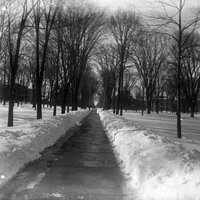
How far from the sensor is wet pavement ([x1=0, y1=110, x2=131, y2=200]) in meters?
5.01

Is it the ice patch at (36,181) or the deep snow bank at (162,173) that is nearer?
the deep snow bank at (162,173)

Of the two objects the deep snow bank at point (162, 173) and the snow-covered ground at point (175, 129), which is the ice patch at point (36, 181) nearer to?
the deep snow bank at point (162, 173)

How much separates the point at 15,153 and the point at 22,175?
38.7 inches

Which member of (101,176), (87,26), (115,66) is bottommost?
(101,176)

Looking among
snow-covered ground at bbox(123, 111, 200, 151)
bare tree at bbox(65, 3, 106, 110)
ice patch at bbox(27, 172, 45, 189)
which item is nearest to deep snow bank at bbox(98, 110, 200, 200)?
ice patch at bbox(27, 172, 45, 189)

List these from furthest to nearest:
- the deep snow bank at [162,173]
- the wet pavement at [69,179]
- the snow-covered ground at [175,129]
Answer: the snow-covered ground at [175,129]
the wet pavement at [69,179]
the deep snow bank at [162,173]

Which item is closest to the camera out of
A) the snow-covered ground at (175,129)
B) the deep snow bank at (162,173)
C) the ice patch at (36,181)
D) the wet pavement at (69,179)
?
the deep snow bank at (162,173)

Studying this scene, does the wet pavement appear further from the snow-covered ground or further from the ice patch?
the snow-covered ground

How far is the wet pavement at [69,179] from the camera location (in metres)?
5.01

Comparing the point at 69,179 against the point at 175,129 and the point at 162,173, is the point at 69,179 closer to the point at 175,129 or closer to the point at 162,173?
the point at 162,173

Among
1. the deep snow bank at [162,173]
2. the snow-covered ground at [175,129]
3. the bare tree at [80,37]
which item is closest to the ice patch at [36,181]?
the deep snow bank at [162,173]

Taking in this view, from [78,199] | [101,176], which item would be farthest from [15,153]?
[78,199]

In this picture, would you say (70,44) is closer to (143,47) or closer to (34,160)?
(143,47)

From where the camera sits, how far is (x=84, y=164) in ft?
25.0
